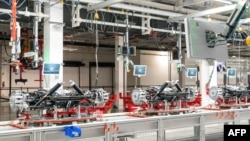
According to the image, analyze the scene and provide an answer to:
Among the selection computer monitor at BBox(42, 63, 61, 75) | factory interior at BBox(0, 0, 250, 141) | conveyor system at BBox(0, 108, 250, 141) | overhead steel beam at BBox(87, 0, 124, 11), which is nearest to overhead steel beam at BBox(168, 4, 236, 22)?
factory interior at BBox(0, 0, 250, 141)

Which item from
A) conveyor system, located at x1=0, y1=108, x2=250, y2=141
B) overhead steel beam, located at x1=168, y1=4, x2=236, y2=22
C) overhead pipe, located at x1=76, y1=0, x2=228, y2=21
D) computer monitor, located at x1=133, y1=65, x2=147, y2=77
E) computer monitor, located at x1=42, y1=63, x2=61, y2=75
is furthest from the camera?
overhead pipe, located at x1=76, y1=0, x2=228, y2=21

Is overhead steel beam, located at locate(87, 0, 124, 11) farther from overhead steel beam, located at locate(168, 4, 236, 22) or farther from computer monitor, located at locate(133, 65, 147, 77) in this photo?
overhead steel beam, located at locate(168, 4, 236, 22)

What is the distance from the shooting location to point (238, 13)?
398 centimetres

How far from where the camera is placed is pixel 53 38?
254 inches

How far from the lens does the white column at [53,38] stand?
251 inches

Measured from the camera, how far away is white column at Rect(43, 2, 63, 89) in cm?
638

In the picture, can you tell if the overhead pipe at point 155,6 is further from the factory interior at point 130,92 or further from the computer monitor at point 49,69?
the computer monitor at point 49,69

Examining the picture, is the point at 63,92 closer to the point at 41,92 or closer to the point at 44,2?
the point at 41,92

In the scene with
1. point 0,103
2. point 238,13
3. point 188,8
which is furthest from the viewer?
point 0,103

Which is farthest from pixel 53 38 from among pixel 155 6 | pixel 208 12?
pixel 208 12

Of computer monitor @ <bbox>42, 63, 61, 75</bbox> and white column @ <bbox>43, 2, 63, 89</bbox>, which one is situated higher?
white column @ <bbox>43, 2, 63, 89</bbox>

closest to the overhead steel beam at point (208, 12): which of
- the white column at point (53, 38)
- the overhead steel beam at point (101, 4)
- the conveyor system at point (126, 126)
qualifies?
the overhead steel beam at point (101, 4)

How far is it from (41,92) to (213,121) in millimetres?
2567

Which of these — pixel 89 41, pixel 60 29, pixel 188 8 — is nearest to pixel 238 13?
pixel 60 29
